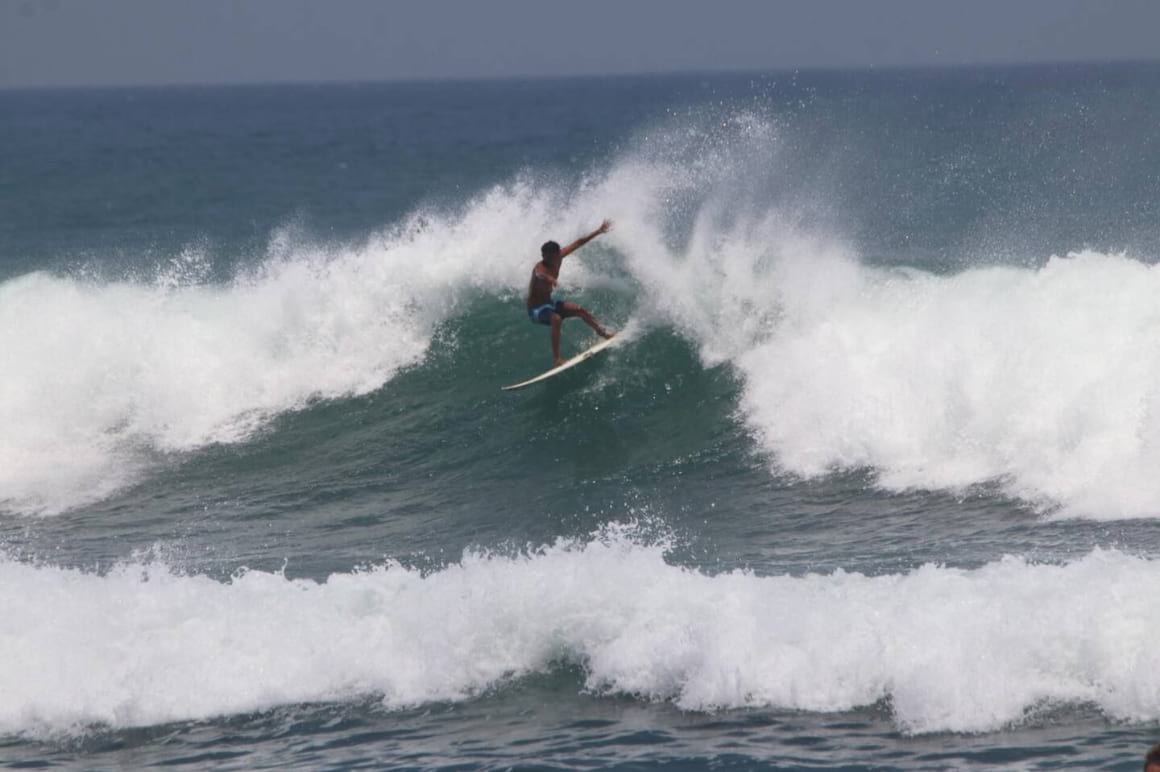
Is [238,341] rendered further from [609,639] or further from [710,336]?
[609,639]

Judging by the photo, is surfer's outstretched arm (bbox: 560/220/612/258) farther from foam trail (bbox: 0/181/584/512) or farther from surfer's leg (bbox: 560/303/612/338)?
foam trail (bbox: 0/181/584/512)

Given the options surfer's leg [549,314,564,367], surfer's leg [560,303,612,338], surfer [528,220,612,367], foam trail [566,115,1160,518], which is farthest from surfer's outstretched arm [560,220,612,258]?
foam trail [566,115,1160,518]

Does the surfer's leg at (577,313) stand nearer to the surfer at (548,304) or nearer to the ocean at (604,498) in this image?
the surfer at (548,304)

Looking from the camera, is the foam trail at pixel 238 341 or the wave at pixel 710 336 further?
the foam trail at pixel 238 341

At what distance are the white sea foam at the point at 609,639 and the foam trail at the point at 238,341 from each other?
6218 millimetres

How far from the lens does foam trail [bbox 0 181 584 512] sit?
1680 cm

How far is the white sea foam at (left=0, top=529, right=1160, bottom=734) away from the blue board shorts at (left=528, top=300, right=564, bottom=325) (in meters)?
4.84

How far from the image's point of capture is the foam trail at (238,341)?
55.1 ft

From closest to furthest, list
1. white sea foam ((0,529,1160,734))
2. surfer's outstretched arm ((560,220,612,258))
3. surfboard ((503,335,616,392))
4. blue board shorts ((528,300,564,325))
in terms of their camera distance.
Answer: white sea foam ((0,529,1160,734)) < surfer's outstretched arm ((560,220,612,258)) < blue board shorts ((528,300,564,325)) < surfboard ((503,335,616,392))

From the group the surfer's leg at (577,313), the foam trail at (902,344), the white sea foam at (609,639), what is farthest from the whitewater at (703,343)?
the white sea foam at (609,639)

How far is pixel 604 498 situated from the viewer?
1383cm

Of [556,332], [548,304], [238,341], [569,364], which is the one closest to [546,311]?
[548,304]

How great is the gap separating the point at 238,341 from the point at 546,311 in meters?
4.95

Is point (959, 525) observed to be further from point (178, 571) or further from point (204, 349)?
point (204, 349)
